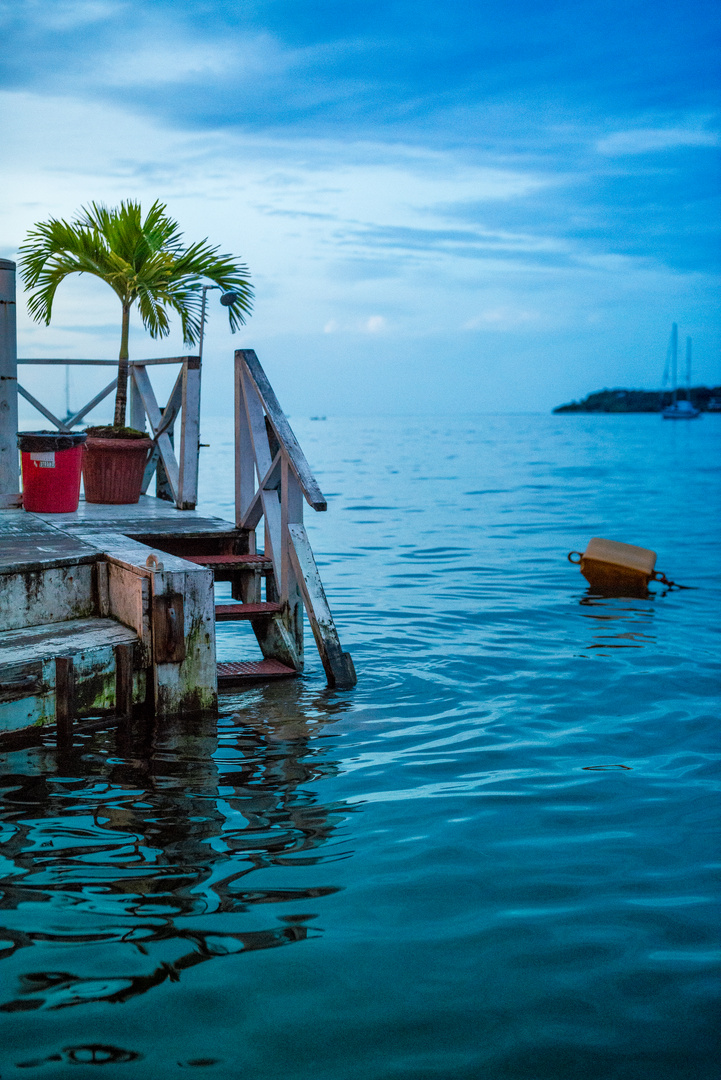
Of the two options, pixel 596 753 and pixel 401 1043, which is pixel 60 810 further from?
pixel 596 753

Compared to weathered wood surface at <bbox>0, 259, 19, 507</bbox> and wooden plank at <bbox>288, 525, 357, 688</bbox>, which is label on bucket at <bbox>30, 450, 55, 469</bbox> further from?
wooden plank at <bbox>288, 525, 357, 688</bbox>

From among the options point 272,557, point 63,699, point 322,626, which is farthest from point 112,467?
point 63,699

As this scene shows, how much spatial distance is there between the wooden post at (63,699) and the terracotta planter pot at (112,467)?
4117 millimetres

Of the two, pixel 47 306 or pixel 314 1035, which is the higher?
pixel 47 306

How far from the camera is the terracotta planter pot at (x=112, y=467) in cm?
880

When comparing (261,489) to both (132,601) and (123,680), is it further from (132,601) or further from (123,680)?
(123,680)

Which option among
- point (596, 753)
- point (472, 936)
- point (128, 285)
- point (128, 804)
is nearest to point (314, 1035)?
point (472, 936)

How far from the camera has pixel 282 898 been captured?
3.52 m

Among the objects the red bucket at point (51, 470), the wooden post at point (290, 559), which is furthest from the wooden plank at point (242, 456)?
the red bucket at point (51, 470)

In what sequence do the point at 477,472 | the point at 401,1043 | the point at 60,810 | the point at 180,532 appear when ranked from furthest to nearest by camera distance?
the point at 477,472 → the point at 180,532 → the point at 60,810 → the point at 401,1043

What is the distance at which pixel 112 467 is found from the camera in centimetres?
881

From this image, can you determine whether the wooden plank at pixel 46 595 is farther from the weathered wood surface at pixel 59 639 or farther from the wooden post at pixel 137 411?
the wooden post at pixel 137 411

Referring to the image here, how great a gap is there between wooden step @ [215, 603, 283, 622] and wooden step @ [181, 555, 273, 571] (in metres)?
0.31

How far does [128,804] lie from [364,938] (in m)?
1.52
